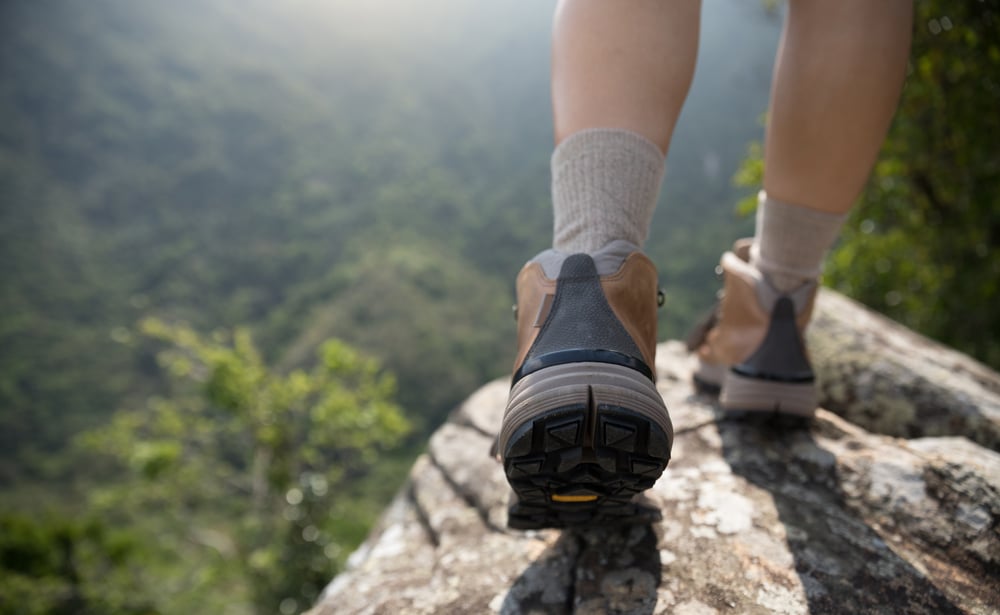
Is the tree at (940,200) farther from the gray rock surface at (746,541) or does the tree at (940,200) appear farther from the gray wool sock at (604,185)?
the gray wool sock at (604,185)

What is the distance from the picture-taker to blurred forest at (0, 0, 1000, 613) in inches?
162

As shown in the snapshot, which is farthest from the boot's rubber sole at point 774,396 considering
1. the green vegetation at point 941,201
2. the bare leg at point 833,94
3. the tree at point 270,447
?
the tree at point 270,447

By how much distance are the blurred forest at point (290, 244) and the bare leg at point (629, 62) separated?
2391 mm

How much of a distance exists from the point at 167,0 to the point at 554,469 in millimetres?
107138

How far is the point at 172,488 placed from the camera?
9203 mm

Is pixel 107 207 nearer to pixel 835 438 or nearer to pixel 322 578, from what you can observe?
pixel 322 578

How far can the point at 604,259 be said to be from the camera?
93 cm

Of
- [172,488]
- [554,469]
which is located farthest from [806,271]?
[172,488]

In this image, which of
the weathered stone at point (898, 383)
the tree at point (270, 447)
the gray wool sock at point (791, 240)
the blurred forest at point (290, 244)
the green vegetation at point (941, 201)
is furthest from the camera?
Result: the tree at point (270, 447)

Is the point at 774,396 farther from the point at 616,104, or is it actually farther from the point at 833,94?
the point at 616,104

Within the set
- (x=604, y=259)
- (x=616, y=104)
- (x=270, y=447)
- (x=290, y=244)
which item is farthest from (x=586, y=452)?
(x=290, y=244)

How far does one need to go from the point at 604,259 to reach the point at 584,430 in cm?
29

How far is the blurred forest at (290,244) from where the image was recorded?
4.11 meters

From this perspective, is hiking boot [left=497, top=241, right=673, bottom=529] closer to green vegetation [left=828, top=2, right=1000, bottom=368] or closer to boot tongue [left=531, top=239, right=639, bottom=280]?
boot tongue [left=531, top=239, right=639, bottom=280]
